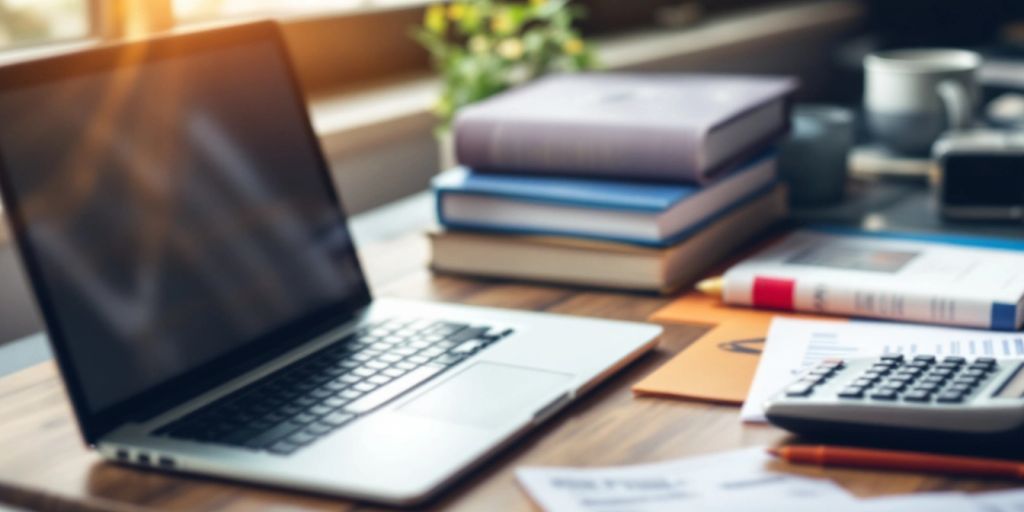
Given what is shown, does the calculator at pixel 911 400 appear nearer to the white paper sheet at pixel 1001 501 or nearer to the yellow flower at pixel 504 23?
the white paper sheet at pixel 1001 501

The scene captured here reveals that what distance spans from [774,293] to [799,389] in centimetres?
29

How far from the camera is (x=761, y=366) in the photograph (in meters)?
0.90

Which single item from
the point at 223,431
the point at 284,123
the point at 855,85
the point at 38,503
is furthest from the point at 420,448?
the point at 855,85

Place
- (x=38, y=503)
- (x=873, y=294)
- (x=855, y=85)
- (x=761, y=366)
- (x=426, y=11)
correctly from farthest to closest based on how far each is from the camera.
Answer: (x=855, y=85) < (x=426, y=11) < (x=873, y=294) < (x=761, y=366) < (x=38, y=503)

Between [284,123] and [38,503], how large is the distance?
396 mm

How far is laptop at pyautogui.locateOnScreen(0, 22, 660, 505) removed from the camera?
767 mm

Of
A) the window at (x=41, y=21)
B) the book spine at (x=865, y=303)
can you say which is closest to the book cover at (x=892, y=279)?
the book spine at (x=865, y=303)

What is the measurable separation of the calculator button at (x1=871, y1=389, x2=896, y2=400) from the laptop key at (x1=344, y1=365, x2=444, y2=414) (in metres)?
0.31

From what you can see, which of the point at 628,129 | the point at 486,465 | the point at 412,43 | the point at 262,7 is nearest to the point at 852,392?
the point at 486,465

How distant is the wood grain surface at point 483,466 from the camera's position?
2.32 feet

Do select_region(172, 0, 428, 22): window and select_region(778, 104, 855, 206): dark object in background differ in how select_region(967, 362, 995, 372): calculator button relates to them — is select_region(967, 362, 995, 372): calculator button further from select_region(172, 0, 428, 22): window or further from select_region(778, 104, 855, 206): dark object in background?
select_region(172, 0, 428, 22): window

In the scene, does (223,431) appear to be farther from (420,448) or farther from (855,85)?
(855,85)

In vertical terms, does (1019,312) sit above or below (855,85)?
above

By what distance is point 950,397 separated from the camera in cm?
74
